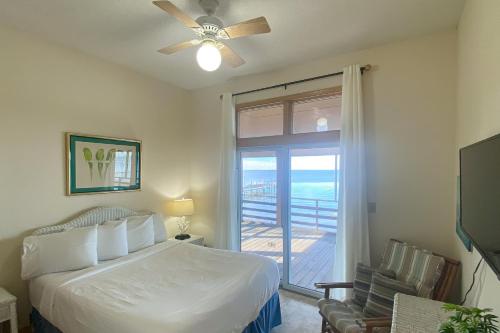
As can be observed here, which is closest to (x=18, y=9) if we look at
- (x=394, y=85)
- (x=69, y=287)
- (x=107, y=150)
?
(x=107, y=150)

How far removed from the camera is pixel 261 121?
3.62 meters

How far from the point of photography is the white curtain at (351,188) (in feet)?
8.59

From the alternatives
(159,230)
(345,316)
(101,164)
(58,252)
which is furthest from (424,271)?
(101,164)

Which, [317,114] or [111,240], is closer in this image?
[111,240]

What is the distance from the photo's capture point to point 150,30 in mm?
2379

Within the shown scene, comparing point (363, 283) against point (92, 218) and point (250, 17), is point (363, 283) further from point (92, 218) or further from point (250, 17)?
point (92, 218)

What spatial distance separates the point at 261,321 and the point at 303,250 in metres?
1.40

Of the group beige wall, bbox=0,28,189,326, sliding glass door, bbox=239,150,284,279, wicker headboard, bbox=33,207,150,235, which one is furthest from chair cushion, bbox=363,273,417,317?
beige wall, bbox=0,28,189,326

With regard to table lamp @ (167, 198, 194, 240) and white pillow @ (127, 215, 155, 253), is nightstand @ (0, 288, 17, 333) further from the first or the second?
table lamp @ (167, 198, 194, 240)

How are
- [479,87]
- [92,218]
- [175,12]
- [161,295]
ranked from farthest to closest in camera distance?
[92,218] → [161,295] → [175,12] → [479,87]

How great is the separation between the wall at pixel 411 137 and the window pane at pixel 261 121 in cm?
80

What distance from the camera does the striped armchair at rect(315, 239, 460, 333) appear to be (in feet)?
6.31

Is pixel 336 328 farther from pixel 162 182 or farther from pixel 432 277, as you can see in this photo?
pixel 162 182

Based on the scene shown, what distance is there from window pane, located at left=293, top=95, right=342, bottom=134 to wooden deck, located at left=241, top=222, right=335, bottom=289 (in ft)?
4.32
